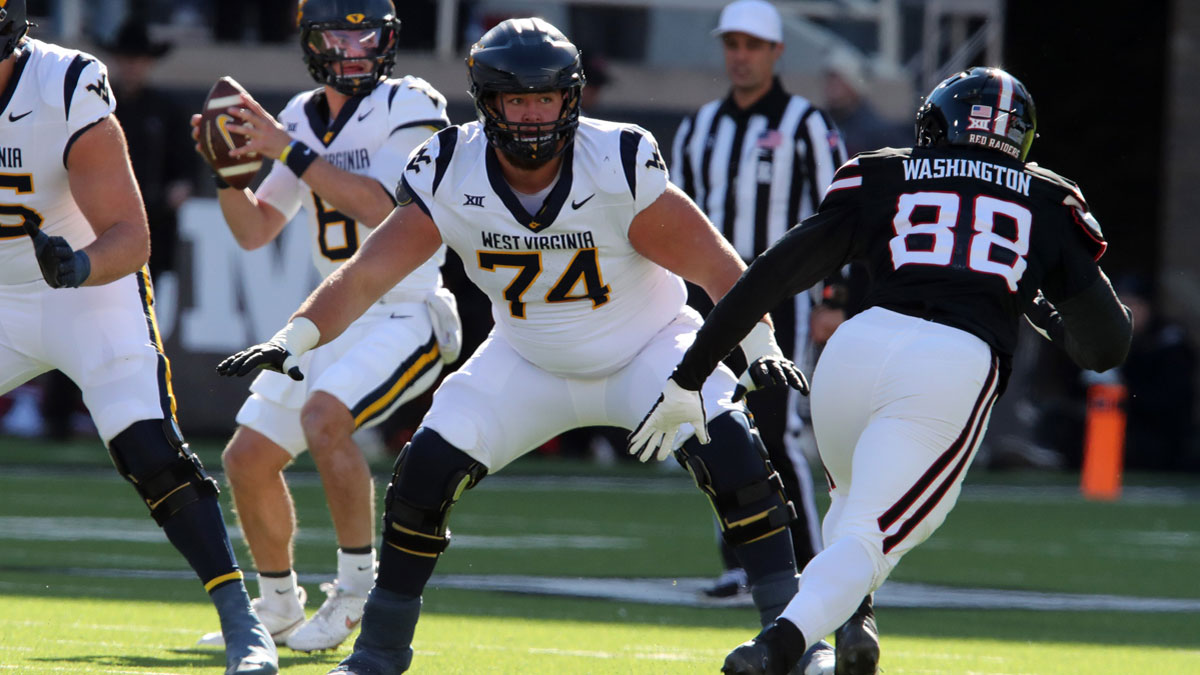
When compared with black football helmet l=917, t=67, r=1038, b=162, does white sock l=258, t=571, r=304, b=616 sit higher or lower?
lower

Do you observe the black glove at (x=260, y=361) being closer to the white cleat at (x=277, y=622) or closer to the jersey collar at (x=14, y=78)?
the jersey collar at (x=14, y=78)

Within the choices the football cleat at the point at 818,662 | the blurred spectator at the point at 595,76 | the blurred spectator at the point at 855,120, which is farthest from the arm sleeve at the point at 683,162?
the blurred spectator at the point at 595,76

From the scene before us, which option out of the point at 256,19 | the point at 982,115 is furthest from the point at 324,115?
the point at 256,19

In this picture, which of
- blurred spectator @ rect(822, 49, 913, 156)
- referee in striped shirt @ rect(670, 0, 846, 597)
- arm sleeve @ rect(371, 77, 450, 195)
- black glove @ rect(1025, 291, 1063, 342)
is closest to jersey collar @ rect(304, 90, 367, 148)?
arm sleeve @ rect(371, 77, 450, 195)

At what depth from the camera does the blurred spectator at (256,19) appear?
13.8 metres

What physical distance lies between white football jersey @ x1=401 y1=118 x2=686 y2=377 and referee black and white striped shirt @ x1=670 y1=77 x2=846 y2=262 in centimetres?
225

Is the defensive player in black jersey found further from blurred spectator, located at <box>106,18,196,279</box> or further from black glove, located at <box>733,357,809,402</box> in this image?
blurred spectator, located at <box>106,18,196,279</box>

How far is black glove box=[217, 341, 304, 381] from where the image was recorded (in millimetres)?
4336

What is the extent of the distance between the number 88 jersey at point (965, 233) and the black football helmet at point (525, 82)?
2.27 feet

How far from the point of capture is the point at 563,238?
4.62 metres

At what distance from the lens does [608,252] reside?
468cm

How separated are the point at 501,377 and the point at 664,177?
2.17ft

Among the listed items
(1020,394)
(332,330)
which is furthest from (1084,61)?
(332,330)

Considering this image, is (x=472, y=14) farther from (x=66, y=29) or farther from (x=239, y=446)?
(x=239, y=446)
